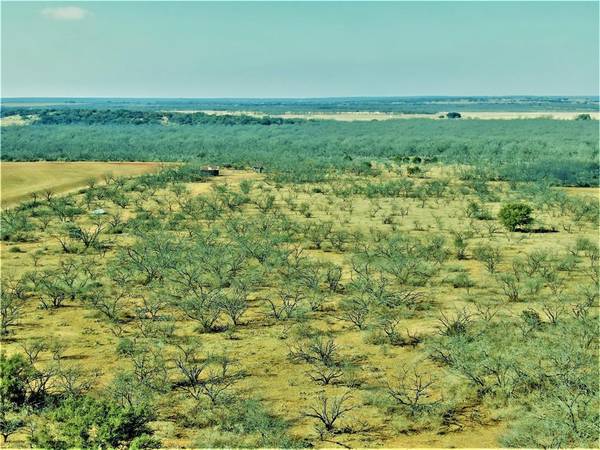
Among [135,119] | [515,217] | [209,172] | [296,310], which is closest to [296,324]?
[296,310]

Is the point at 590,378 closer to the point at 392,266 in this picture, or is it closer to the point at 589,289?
the point at 589,289

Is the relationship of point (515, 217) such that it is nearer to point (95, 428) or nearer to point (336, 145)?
point (95, 428)

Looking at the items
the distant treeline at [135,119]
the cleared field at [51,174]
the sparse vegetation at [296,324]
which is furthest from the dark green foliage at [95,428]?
the distant treeline at [135,119]

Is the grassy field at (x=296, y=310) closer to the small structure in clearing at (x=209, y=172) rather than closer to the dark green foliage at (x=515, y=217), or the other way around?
the dark green foliage at (x=515, y=217)

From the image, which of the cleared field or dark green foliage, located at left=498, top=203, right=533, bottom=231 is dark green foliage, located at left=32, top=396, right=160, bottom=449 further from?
the cleared field

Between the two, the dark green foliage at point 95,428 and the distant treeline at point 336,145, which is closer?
the dark green foliage at point 95,428

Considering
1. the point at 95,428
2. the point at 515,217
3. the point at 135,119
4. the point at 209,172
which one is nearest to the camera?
the point at 95,428
